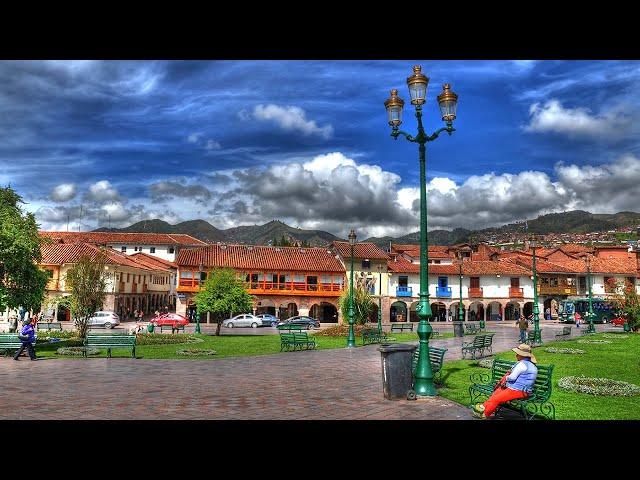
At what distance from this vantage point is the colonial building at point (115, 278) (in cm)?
4356

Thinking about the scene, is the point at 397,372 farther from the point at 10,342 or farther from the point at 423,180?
the point at 10,342

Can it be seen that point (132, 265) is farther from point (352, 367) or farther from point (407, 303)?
point (352, 367)

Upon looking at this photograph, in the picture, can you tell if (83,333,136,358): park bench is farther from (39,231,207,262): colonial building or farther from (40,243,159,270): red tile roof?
(39,231,207,262): colonial building

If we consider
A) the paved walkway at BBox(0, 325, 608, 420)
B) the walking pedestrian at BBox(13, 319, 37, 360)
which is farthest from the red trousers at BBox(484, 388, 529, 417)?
the walking pedestrian at BBox(13, 319, 37, 360)

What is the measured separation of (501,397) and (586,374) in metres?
6.85

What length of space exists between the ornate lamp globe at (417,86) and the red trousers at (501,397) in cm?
538

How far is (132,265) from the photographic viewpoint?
164ft

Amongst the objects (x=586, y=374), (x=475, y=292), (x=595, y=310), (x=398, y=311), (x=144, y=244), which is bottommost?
(x=586, y=374)

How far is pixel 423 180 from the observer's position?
32.8 ft

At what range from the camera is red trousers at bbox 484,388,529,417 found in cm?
714

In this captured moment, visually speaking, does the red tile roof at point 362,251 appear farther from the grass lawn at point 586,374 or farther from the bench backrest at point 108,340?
the bench backrest at point 108,340

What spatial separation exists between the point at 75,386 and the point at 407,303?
46.2m

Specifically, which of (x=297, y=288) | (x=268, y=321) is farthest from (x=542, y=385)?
(x=297, y=288)
